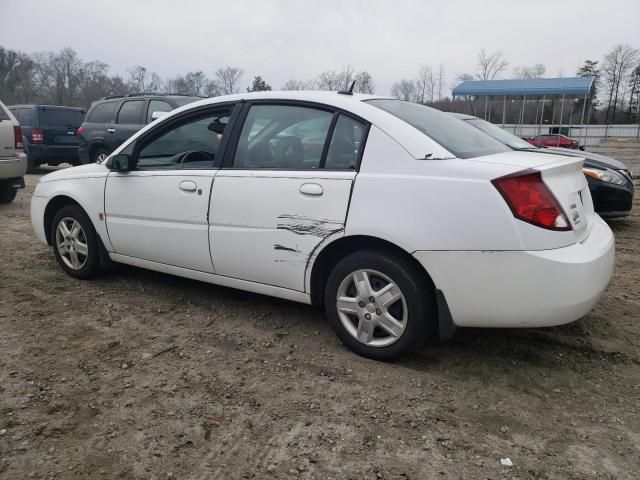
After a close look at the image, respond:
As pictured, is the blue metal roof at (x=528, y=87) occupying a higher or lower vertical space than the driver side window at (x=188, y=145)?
higher

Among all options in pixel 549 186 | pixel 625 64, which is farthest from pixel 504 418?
pixel 625 64

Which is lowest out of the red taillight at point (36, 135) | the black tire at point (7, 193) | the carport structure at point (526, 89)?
the black tire at point (7, 193)

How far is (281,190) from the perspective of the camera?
3227 millimetres

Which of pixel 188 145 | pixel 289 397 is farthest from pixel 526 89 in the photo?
pixel 289 397

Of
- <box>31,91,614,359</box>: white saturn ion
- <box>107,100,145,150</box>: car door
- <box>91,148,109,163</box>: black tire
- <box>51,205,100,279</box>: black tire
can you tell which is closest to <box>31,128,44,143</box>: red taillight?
<box>91,148,109,163</box>: black tire

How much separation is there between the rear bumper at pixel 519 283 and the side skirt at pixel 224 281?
0.94m

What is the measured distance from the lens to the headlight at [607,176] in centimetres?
653

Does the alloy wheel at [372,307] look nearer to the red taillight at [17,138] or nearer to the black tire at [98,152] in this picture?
the red taillight at [17,138]

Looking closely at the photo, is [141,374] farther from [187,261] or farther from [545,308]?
[545,308]

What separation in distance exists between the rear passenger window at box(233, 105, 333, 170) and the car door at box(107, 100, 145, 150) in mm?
7370

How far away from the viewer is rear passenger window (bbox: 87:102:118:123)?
1079 centimetres

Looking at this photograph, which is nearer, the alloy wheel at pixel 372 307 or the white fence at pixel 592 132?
the alloy wheel at pixel 372 307

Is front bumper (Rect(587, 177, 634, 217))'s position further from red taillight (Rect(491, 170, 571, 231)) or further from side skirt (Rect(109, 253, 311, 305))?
side skirt (Rect(109, 253, 311, 305))

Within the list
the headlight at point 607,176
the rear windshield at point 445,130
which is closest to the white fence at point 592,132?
the headlight at point 607,176
